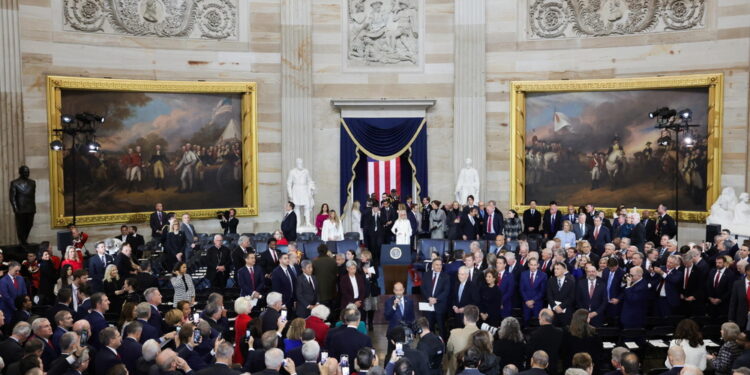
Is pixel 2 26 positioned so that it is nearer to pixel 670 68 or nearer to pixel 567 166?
pixel 567 166

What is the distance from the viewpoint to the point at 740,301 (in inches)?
495

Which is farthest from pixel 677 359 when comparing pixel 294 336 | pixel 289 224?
pixel 289 224

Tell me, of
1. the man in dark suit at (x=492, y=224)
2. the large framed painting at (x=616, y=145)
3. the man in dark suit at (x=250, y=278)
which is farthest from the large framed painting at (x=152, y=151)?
the large framed painting at (x=616, y=145)

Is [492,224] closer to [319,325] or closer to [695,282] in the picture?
[695,282]

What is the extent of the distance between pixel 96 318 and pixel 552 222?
1394 cm

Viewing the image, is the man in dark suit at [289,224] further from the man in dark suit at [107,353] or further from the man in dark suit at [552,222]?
the man in dark suit at [107,353]

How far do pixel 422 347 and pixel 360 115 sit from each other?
16.3 meters

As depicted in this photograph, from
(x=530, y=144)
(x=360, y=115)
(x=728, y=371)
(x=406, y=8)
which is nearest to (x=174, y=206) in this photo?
(x=360, y=115)

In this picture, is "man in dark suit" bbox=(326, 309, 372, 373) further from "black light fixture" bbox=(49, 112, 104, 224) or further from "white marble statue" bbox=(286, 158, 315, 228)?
"white marble statue" bbox=(286, 158, 315, 228)

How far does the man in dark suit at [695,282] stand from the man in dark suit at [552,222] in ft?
23.5

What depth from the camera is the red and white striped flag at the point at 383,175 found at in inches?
1023

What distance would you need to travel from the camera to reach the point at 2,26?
67.3 ft

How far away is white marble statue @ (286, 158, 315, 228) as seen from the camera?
77.2ft

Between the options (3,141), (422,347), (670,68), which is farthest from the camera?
(670,68)
